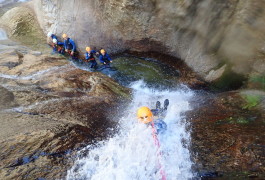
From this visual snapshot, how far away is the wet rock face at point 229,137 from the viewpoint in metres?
3.87

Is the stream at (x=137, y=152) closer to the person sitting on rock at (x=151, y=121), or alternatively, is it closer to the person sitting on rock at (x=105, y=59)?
the person sitting on rock at (x=151, y=121)

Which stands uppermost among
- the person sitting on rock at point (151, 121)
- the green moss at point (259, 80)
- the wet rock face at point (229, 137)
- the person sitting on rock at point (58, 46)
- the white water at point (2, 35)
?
the green moss at point (259, 80)

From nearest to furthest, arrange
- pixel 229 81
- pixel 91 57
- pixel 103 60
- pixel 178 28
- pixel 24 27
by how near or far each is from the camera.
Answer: pixel 229 81, pixel 178 28, pixel 103 60, pixel 91 57, pixel 24 27

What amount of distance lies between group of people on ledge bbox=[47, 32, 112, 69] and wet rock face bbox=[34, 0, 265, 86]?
382mm

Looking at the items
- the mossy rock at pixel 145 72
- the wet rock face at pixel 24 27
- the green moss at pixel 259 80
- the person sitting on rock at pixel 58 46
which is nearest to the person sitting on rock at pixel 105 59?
the mossy rock at pixel 145 72

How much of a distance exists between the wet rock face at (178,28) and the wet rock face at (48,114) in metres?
2.26

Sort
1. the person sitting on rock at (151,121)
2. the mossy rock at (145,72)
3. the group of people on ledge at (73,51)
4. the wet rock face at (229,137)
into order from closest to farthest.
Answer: the wet rock face at (229,137) < the person sitting on rock at (151,121) < the mossy rock at (145,72) < the group of people on ledge at (73,51)

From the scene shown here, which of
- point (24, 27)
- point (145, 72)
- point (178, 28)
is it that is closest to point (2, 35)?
point (24, 27)

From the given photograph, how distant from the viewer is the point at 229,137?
450 cm

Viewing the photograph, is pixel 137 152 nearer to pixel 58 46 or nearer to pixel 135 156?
pixel 135 156

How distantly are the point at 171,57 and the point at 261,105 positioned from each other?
3750mm

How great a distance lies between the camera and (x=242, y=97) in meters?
5.73

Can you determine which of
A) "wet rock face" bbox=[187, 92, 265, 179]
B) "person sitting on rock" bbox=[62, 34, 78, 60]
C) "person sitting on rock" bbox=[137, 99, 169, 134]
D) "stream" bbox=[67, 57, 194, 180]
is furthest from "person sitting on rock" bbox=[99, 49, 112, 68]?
"wet rock face" bbox=[187, 92, 265, 179]

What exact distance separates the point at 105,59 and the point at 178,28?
3.22 m
